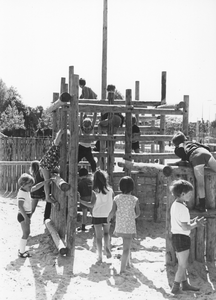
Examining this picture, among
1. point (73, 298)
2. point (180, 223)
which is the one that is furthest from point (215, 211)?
point (73, 298)

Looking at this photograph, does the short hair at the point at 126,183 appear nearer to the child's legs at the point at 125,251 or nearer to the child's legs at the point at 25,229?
the child's legs at the point at 125,251

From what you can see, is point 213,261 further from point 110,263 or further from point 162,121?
point 162,121

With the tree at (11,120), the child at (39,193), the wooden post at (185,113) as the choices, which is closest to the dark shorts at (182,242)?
the child at (39,193)

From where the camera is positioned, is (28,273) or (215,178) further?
(215,178)

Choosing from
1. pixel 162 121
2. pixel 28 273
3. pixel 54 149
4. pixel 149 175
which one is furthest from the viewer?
pixel 162 121

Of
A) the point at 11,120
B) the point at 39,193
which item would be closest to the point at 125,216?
the point at 39,193

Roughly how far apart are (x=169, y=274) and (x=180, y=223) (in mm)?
966

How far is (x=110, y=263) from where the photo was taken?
571 centimetres

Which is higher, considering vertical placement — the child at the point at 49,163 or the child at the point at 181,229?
the child at the point at 49,163

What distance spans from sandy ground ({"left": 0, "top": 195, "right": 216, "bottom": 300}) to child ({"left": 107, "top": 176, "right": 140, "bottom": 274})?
361 millimetres

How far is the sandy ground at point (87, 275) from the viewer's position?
462cm

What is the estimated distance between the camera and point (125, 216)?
209 inches

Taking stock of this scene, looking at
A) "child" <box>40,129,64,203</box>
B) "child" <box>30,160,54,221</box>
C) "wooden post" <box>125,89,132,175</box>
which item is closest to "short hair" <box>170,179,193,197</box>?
"child" <box>40,129,64,203</box>

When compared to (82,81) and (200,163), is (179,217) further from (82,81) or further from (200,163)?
(82,81)
